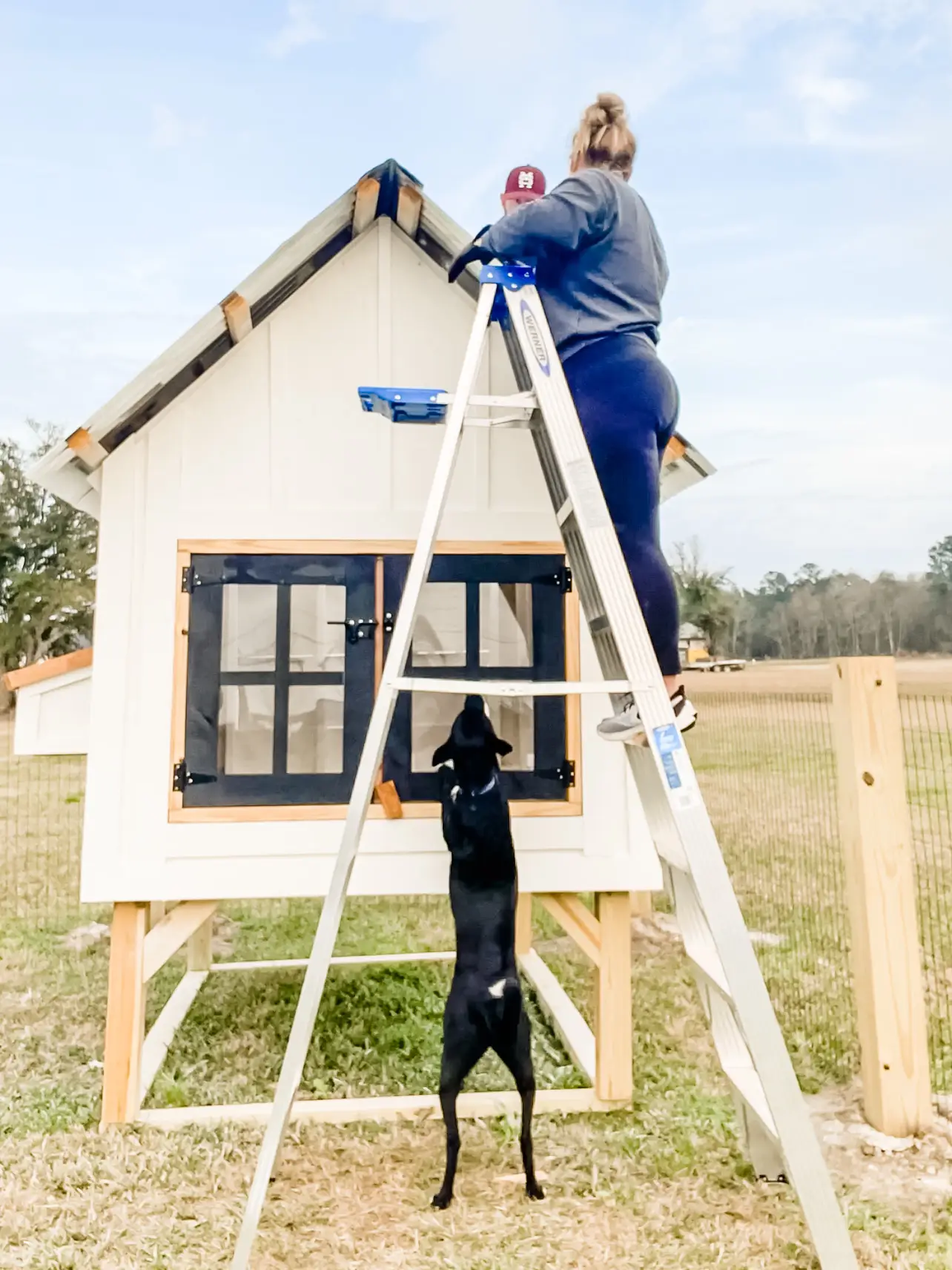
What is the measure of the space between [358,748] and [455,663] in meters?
0.73

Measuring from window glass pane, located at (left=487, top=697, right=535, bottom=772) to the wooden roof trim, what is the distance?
1464 mm

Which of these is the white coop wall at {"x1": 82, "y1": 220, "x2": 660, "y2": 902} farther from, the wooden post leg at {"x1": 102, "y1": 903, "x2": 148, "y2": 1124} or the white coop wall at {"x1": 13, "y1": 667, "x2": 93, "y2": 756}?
the white coop wall at {"x1": 13, "y1": 667, "x2": 93, "y2": 756}

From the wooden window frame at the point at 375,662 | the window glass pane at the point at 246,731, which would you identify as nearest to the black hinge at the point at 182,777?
the wooden window frame at the point at 375,662

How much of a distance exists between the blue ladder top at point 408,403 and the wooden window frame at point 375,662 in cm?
68

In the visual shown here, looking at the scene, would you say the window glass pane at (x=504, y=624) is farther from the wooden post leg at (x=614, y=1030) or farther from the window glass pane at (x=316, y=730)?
the wooden post leg at (x=614, y=1030)

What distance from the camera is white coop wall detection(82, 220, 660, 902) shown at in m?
2.73

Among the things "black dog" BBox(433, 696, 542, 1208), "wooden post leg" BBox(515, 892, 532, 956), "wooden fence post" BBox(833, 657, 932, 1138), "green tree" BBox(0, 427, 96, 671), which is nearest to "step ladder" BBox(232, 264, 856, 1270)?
"black dog" BBox(433, 696, 542, 1208)

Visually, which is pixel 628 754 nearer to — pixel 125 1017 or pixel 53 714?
pixel 125 1017

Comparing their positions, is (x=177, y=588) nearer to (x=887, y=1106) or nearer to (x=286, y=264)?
(x=286, y=264)

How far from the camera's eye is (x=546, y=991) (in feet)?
12.5

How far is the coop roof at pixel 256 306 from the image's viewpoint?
2.62 metres

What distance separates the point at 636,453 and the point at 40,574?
50.4ft

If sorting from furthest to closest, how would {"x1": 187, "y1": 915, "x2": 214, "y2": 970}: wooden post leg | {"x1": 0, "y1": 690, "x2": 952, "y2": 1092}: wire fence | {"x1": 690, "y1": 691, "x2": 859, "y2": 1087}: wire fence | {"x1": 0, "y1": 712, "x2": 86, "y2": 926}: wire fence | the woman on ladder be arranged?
{"x1": 0, "y1": 712, "x2": 86, "y2": 926}: wire fence, {"x1": 187, "y1": 915, "x2": 214, "y2": 970}: wooden post leg, {"x1": 690, "y1": 691, "x2": 859, "y2": 1087}: wire fence, {"x1": 0, "y1": 690, "x2": 952, "y2": 1092}: wire fence, the woman on ladder

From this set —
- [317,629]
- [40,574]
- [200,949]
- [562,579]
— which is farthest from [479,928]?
[40,574]
